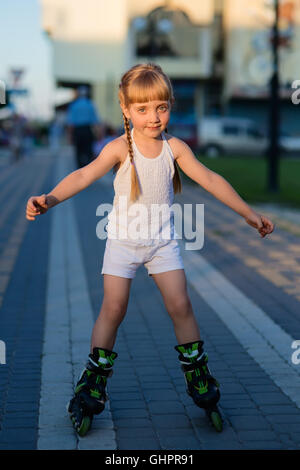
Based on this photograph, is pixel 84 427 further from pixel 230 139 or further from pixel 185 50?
pixel 185 50

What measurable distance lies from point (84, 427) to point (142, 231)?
908 mm

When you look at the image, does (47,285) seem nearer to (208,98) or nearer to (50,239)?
(50,239)

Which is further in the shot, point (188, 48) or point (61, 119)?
point (61, 119)

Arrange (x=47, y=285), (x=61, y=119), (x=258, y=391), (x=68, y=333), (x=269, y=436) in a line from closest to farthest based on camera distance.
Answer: (x=269, y=436)
(x=258, y=391)
(x=68, y=333)
(x=47, y=285)
(x=61, y=119)

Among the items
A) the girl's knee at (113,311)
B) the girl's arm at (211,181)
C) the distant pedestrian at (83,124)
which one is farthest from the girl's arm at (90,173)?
the distant pedestrian at (83,124)

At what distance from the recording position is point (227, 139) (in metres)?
43.0

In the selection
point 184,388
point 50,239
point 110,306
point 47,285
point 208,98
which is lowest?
point 208,98

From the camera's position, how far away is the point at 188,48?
58.2 metres

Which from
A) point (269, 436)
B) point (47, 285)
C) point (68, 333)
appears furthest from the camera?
point (47, 285)

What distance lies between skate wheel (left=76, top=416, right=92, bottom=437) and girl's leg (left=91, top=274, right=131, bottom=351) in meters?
0.34

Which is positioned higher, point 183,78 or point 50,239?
point 50,239

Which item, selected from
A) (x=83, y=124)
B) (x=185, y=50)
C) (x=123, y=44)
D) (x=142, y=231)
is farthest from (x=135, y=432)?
(x=123, y=44)

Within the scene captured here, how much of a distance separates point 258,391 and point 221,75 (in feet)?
183

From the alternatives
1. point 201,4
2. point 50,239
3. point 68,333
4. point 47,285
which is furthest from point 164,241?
point 201,4
